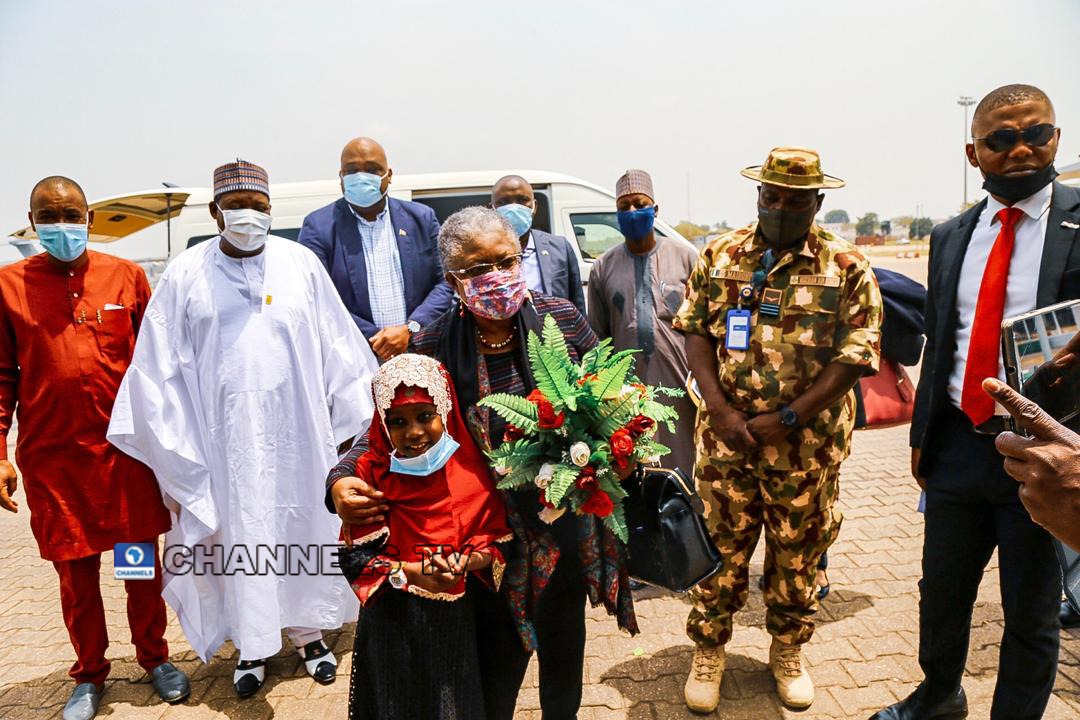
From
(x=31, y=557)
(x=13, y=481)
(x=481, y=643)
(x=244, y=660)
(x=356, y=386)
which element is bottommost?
(x=31, y=557)

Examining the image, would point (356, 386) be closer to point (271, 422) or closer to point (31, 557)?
point (271, 422)

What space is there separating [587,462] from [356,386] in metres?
1.79

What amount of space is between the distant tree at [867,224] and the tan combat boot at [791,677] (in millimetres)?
92252

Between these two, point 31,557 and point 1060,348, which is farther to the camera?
point 31,557

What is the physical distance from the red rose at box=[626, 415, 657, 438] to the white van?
18.3ft

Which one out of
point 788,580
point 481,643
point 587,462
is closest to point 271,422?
point 481,643

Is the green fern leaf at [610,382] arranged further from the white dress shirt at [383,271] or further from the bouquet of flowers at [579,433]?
the white dress shirt at [383,271]

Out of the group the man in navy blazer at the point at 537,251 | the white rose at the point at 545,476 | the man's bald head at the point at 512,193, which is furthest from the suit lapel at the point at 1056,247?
the man's bald head at the point at 512,193

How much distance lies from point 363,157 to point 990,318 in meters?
3.17

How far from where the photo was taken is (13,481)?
3014 mm

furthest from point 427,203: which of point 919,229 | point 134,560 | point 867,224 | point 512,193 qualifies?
point 867,224

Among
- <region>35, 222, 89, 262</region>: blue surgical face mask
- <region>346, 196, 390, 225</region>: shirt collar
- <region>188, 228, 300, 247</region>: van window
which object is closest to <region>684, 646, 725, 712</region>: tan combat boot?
<region>346, 196, 390, 225</region>: shirt collar

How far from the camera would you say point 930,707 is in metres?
2.58

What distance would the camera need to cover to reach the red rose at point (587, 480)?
70.4 inches
